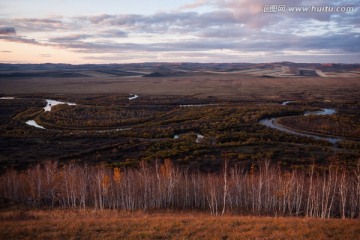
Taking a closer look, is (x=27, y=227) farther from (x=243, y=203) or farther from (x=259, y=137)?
(x=259, y=137)

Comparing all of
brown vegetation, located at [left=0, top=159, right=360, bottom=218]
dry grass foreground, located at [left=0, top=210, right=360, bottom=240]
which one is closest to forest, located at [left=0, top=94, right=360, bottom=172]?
brown vegetation, located at [left=0, top=159, right=360, bottom=218]

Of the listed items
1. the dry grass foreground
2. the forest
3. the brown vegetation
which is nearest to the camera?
the dry grass foreground

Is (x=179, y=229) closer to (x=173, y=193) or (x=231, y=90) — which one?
(x=173, y=193)

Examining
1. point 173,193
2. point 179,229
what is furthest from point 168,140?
point 179,229

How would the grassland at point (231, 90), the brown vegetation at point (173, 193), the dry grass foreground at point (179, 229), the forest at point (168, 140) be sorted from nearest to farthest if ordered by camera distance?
the dry grass foreground at point (179, 229)
the brown vegetation at point (173, 193)
the forest at point (168, 140)
the grassland at point (231, 90)

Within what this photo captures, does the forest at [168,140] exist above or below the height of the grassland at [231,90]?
below

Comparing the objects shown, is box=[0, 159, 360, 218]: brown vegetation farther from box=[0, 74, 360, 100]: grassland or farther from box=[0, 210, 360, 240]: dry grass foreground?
box=[0, 74, 360, 100]: grassland

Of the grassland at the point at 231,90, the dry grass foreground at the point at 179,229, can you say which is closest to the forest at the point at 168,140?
the dry grass foreground at the point at 179,229

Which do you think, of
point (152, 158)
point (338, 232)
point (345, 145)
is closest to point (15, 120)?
point (152, 158)

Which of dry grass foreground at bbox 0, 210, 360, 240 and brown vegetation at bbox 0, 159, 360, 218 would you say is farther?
brown vegetation at bbox 0, 159, 360, 218

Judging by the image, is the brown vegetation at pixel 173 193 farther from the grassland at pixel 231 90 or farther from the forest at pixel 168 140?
the grassland at pixel 231 90

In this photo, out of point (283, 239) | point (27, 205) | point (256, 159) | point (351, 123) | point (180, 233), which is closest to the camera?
point (283, 239)
